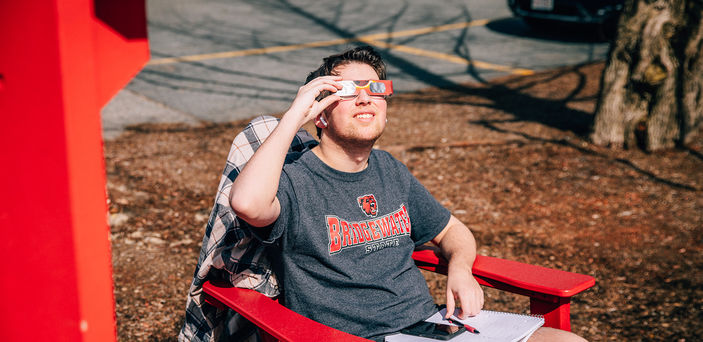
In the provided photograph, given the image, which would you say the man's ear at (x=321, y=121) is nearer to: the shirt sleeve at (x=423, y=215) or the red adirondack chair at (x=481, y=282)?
the shirt sleeve at (x=423, y=215)

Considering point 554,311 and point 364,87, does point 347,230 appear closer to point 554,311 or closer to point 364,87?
point 364,87

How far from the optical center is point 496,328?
217cm

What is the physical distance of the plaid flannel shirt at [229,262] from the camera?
220 cm

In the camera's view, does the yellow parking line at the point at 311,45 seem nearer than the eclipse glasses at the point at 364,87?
No

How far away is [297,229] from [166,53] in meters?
8.42

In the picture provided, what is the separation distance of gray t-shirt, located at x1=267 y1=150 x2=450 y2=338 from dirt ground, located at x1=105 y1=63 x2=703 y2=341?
4.77ft

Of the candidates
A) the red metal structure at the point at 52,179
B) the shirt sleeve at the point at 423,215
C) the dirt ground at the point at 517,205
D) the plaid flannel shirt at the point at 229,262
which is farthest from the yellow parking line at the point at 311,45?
the red metal structure at the point at 52,179

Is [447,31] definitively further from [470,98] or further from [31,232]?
[31,232]

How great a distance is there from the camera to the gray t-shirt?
212 cm

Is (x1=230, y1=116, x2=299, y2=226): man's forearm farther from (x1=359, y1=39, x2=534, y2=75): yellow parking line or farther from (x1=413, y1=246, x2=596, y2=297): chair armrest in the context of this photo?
(x1=359, y1=39, x2=534, y2=75): yellow parking line

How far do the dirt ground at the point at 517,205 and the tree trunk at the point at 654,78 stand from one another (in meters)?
0.21

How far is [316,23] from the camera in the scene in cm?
1264

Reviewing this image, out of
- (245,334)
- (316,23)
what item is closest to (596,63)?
(316,23)

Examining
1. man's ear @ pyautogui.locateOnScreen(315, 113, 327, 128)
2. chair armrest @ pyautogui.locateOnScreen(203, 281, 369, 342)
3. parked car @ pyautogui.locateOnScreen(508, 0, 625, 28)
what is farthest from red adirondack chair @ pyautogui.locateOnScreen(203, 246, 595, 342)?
parked car @ pyautogui.locateOnScreen(508, 0, 625, 28)
